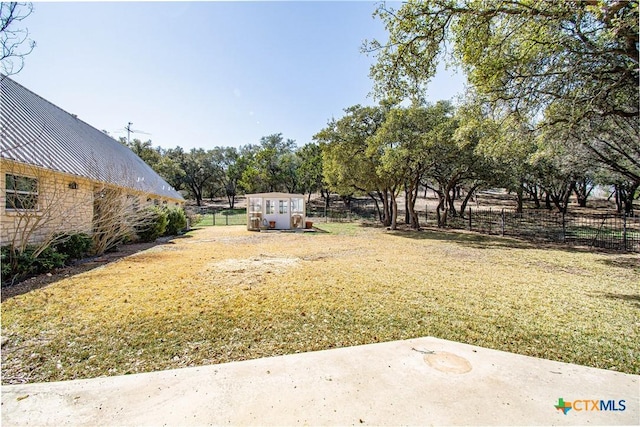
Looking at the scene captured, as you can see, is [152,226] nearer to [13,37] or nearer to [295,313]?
[13,37]

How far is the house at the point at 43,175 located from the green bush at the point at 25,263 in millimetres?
277

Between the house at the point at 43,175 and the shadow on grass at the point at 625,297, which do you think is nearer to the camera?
the shadow on grass at the point at 625,297

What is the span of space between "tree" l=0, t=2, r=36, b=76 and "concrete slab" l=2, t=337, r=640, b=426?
4175 mm

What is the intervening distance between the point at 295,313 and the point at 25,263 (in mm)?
6002

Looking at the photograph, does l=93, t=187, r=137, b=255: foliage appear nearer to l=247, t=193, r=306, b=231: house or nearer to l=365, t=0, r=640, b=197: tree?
l=365, t=0, r=640, b=197: tree

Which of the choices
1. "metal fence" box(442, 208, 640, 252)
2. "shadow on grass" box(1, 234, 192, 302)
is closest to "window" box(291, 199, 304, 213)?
"shadow on grass" box(1, 234, 192, 302)

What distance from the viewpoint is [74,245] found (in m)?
7.47

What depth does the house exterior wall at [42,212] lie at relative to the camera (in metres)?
5.83

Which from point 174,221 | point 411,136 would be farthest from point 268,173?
point 411,136

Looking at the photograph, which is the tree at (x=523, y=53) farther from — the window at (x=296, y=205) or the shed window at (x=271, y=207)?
the shed window at (x=271, y=207)

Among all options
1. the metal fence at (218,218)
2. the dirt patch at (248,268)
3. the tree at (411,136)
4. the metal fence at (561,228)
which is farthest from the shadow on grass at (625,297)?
the metal fence at (218,218)

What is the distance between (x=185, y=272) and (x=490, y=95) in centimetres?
831

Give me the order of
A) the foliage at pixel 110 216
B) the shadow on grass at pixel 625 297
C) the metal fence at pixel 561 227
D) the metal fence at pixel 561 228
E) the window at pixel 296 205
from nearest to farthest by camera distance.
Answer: the shadow on grass at pixel 625 297, the foliage at pixel 110 216, the metal fence at pixel 561 228, the metal fence at pixel 561 227, the window at pixel 296 205

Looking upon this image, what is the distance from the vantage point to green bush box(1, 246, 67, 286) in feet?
18.3
